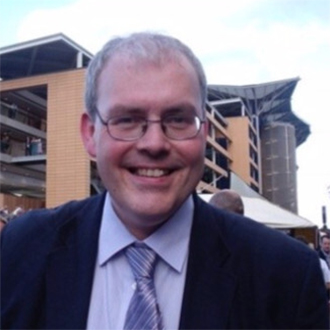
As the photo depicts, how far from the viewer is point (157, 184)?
52.2 inches

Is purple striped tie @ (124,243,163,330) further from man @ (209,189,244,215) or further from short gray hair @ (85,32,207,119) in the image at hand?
man @ (209,189,244,215)

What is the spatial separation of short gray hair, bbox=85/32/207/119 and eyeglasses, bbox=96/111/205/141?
0.37ft

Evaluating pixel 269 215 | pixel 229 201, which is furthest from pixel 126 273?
pixel 269 215

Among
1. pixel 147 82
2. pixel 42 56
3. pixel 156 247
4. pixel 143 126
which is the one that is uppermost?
pixel 42 56

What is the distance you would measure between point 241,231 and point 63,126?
68.7 feet

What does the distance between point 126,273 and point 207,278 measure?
0.71ft

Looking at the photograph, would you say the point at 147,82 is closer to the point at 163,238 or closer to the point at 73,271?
the point at 163,238

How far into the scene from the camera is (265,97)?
57.8 metres

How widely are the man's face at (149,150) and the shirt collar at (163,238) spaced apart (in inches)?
2.1

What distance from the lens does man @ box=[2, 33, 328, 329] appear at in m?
1.31

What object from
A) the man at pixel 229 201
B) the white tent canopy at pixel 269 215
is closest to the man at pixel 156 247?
the man at pixel 229 201

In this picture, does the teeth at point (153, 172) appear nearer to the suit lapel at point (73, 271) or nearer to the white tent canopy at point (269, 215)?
the suit lapel at point (73, 271)

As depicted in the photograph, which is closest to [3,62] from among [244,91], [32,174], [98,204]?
[32,174]

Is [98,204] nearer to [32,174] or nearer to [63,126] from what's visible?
[63,126]
